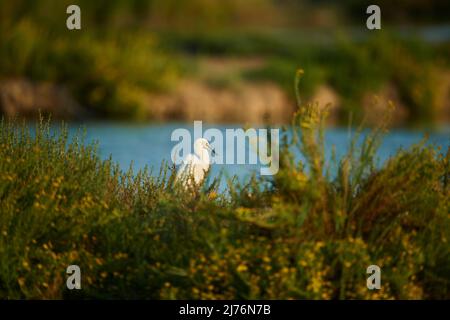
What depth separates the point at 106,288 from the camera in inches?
281

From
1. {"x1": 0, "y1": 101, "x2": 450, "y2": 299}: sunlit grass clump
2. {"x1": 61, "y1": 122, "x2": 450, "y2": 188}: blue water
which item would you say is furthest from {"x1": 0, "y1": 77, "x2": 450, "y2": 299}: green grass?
{"x1": 61, "y1": 122, "x2": 450, "y2": 188}: blue water

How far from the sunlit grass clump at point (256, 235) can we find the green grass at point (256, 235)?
11mm

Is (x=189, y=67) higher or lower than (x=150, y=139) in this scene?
higher

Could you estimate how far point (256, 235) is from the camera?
277 inches

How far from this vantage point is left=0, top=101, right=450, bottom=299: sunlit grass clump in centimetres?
678

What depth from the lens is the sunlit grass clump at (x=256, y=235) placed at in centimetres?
678

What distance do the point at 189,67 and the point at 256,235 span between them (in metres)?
20.7

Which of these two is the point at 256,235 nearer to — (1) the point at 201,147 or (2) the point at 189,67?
(1) the point at 201,147

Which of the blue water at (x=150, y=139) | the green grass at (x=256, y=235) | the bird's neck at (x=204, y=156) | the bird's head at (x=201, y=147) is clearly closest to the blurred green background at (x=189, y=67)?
the blue water at (x=150, y=139)

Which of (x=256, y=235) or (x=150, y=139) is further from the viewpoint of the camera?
(x=150, y=139)

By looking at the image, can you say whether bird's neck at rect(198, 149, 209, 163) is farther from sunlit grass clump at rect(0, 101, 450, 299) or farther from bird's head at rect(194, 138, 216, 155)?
sunlit grass clump at rect(0, 101, 450, 299)

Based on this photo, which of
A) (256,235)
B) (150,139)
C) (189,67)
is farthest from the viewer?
(189,67)

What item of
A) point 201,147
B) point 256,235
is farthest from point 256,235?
point 201,147

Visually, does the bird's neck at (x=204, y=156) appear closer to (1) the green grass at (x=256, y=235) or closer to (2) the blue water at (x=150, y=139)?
(1) the green grass at (x=256, y=235)
